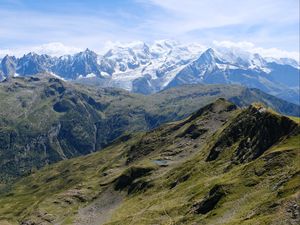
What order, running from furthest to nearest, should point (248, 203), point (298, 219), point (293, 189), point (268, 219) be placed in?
point (248, 203)
point (293, 189)
point (268, 219)
point (298, 219)

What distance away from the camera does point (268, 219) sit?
498 feet

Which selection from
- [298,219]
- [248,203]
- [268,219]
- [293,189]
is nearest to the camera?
[298,219]

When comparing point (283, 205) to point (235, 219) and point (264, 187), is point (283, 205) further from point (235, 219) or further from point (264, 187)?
point (264, 187)

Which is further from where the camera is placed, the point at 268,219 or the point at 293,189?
the point at 293,189

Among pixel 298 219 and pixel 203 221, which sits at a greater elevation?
pixel 298 219

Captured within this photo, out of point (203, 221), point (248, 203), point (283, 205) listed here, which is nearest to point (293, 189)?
point (283, 205)

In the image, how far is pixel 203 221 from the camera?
195875mm

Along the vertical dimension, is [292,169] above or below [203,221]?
above

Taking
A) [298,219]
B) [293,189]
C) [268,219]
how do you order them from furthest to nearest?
1. [293,189]
2. [268,219]
3. [298,219]

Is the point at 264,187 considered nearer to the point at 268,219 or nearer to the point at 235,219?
the point at 235,219

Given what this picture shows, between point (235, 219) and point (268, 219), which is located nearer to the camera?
point (268, 219)

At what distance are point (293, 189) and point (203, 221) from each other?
42522mm

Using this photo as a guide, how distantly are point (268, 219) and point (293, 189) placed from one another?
22.0m

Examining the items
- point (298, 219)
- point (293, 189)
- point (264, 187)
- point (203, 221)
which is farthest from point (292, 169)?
point (298, 219)
